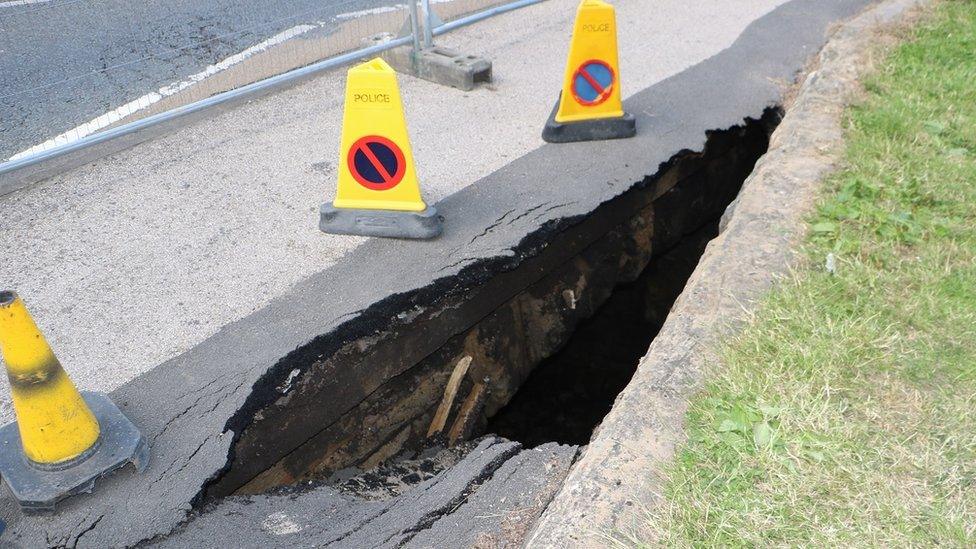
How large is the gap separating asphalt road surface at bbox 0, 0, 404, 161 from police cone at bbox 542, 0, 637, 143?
6.67ft

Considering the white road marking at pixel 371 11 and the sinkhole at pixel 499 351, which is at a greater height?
the white road marking at pixel 371 11

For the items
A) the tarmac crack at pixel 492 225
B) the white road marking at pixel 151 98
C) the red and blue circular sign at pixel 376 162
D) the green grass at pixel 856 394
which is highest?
the white road marking at pixel 151 98

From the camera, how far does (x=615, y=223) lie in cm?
431

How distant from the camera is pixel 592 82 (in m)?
4.54

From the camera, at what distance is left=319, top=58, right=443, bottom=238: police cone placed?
140 inches

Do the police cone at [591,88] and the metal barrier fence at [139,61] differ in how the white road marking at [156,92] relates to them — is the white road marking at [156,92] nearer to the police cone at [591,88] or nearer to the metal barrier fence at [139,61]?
the metal barrier fence at [139,61]

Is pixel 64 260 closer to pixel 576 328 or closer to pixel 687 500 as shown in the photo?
pixel 576 328

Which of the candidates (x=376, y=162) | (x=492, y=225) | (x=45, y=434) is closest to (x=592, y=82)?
(x=492, y=225)

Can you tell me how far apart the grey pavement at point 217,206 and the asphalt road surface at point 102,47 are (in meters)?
0.45

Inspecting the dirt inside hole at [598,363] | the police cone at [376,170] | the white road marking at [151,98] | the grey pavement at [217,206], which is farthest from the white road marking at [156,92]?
the dirt inside hole at [598,363]

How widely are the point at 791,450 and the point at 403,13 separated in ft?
16.0

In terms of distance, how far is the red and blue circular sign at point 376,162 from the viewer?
3648 millimetres

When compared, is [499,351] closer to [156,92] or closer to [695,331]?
[695,331]

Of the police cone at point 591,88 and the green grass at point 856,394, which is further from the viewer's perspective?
the police cone at point 591,88
